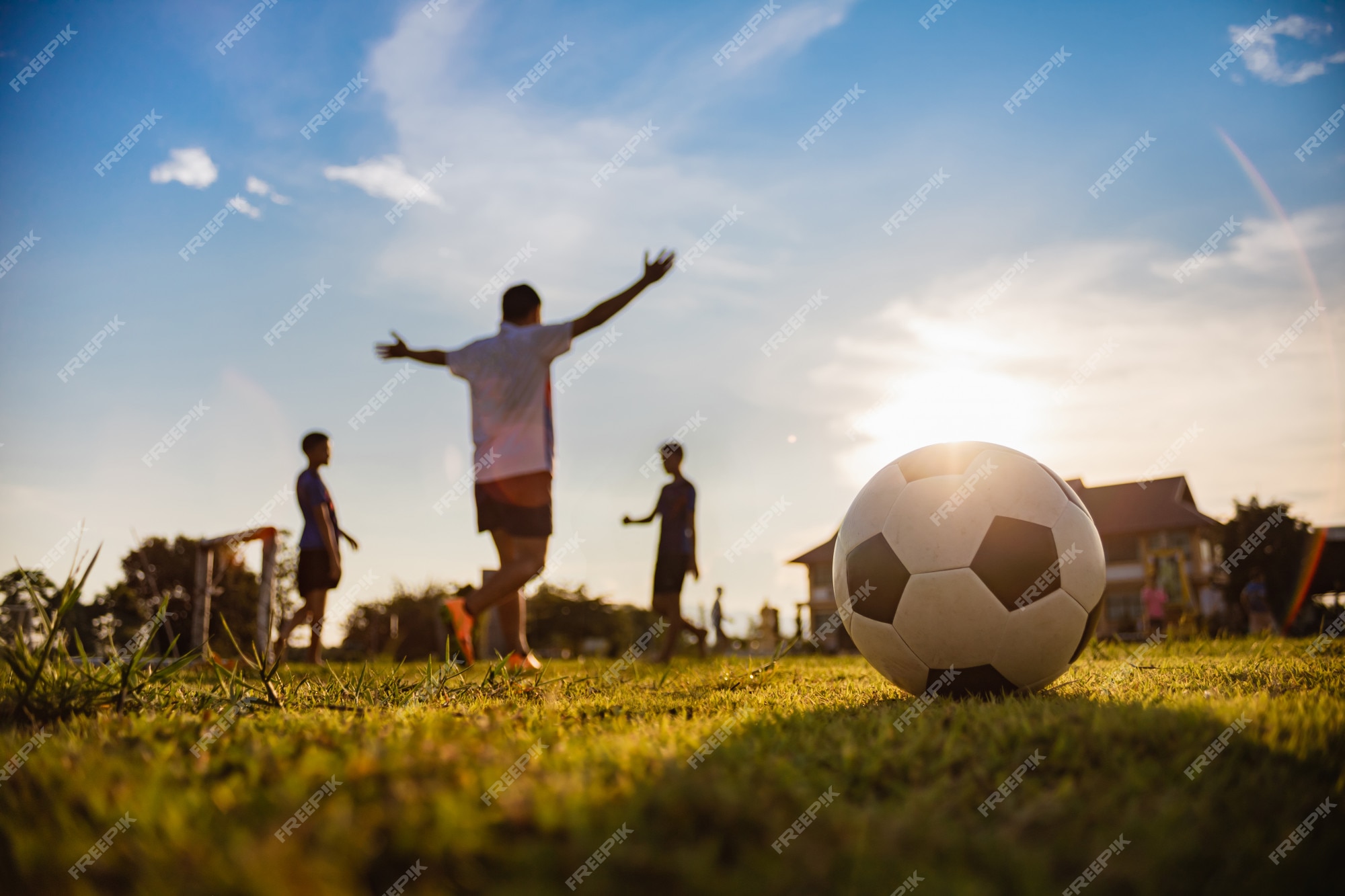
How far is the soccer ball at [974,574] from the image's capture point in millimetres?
3475

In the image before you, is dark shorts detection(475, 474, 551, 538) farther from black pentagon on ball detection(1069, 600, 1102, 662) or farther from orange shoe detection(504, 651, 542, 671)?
black pentagon on ball detection(1069, 600, 1102, 662)

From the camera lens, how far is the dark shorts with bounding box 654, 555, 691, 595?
8.75 m

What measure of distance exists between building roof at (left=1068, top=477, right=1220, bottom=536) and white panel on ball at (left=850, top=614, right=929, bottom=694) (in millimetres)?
33970

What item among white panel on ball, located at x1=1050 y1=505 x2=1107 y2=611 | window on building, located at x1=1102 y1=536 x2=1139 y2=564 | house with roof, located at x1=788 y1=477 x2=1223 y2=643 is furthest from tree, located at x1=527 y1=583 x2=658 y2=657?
white panel on ball, located at x1=1050 y1=505 x2=1107 y2=611

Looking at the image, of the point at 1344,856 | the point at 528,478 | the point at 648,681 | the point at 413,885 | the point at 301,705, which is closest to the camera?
the point at 413,885

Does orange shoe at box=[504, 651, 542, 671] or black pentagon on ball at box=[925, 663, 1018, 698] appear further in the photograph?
orange shoe at box=[504, 651, 542, 671]

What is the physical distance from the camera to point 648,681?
15.8 feet

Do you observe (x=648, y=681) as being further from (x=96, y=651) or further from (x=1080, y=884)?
(x=96, y=651)

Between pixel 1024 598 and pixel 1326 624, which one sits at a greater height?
pixel 1024 598

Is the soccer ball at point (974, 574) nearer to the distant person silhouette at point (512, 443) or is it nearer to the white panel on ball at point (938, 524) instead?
the white panel on ball at point (938, 524)

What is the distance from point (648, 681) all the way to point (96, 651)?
5.95m

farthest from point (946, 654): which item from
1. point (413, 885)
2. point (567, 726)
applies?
point (413, 885)

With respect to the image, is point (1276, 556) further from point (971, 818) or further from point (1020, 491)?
point (971, 818)

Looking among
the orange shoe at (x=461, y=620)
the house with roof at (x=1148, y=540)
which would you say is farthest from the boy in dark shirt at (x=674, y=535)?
the house with roof at (x=1148, y=540)
